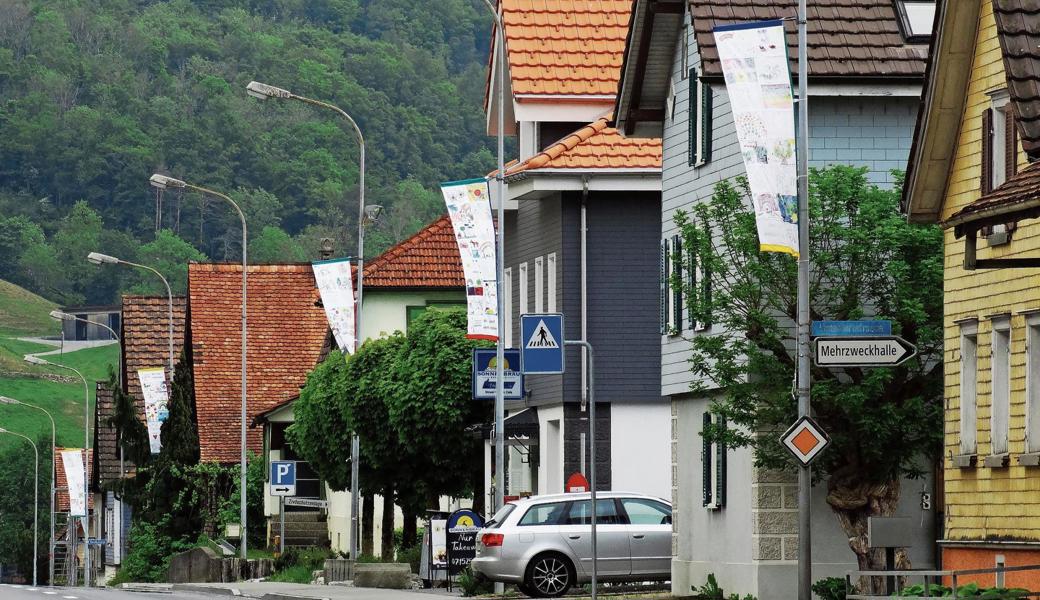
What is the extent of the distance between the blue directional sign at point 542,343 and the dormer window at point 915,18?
5.66 metres

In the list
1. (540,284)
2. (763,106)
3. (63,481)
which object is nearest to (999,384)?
(763,106)

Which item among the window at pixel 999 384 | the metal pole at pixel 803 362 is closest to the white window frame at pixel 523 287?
the metal pole at pixel 803 362

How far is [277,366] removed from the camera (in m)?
66.1

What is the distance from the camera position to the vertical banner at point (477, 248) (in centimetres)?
3475

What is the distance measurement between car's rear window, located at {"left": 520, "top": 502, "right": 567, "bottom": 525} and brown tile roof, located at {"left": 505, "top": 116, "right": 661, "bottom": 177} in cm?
739

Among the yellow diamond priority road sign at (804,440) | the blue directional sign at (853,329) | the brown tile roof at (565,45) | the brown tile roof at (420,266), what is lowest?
the yellow diamond priority road sign at (804,440)

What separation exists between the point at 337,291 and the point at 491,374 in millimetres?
6178

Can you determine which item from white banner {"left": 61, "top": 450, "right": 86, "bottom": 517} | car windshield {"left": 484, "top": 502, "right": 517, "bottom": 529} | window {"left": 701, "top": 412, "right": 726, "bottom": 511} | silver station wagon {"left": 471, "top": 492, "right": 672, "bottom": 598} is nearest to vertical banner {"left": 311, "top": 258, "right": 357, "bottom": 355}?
car windshield {"left": 484, "top": 502, "right": 517, "bottom": 529}

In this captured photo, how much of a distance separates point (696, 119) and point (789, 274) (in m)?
5.38

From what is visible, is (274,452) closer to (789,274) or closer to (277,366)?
(277,366)

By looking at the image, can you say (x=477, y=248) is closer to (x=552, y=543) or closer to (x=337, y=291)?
(x=552, y=543)

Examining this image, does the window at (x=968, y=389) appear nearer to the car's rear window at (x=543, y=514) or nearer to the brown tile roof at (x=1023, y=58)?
the brown tile roof at (x=1023, y=58)

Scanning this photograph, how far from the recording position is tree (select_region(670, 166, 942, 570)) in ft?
87.2

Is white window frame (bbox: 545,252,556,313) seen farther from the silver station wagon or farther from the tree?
the tree
